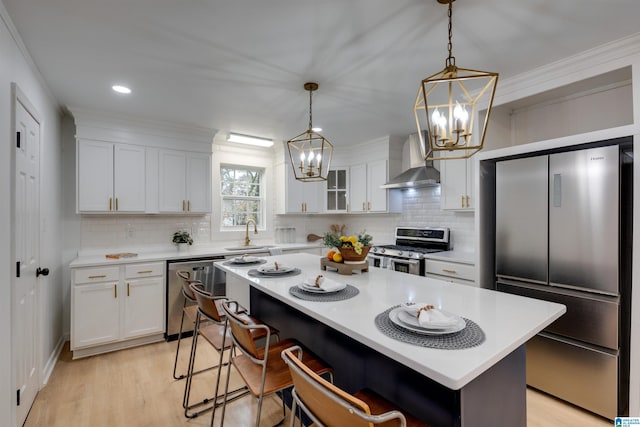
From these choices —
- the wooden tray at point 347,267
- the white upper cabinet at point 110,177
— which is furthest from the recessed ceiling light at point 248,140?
the wooden tray at point 347,267

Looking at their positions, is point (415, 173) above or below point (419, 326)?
above

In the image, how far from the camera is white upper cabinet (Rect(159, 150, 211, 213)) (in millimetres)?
3764

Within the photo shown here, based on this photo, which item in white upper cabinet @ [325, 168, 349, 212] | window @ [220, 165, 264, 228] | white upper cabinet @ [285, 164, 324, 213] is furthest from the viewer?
white upper cabinet @ [325, 168, 349, 212]

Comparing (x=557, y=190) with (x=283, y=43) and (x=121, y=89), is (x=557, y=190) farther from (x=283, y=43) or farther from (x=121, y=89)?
(x=121, y=89)

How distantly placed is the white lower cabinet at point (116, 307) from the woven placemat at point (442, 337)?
117 inches

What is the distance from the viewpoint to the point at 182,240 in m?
3.88

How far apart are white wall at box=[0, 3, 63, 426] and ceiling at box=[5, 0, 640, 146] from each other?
13 cm

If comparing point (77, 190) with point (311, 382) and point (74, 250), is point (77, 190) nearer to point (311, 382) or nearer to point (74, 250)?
point (74, 250)

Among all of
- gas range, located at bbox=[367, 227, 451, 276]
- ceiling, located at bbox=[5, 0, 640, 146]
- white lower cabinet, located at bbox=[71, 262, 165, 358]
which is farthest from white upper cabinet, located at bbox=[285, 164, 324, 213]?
white lower cabinet, located at bbox=[71, 262, 165, 358]

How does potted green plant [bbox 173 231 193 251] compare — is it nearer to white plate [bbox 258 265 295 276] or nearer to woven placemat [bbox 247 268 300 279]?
woven placemat [bbox 247 268 300 279]

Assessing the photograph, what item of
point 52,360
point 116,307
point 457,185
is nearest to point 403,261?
point 457,185

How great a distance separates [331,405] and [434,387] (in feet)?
1.71

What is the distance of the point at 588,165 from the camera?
7.06ft

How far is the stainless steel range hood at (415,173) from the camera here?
382 cm
